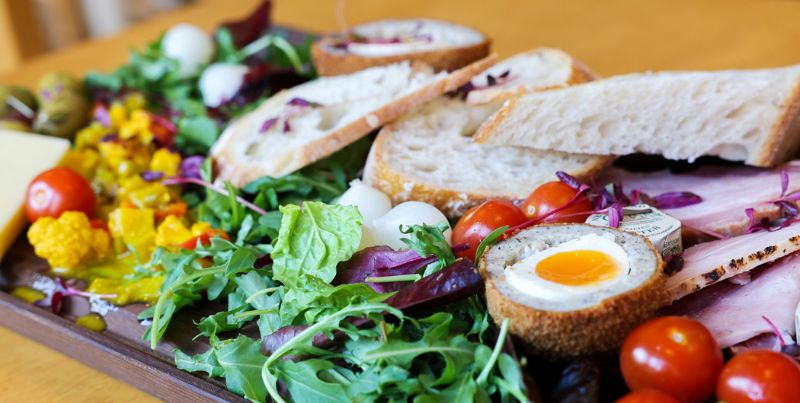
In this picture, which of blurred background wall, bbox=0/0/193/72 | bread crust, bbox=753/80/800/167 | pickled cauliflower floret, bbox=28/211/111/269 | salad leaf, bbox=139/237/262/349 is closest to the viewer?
salad leaf, bbox=139/237/262/349

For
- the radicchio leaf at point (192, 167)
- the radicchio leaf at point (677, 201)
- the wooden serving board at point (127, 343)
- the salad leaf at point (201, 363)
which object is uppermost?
the radicchio leaf at point (677, 201)

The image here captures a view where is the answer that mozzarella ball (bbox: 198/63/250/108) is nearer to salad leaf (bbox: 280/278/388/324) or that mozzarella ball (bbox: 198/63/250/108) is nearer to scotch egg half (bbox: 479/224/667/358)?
salad leaf (bbox: 280/278/388/324)

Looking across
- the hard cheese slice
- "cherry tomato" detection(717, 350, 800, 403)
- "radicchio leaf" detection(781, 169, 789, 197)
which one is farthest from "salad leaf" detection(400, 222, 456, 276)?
the hard cheese slice

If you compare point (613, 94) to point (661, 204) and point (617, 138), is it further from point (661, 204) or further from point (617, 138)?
point (661, 204)

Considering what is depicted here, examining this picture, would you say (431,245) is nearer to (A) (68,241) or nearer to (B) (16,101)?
(A) (68,241)

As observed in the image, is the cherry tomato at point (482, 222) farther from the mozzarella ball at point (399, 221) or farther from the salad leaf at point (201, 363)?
the salad leaf at point (201, 363)

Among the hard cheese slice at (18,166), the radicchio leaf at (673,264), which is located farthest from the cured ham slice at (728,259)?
the hard cheese slice at (18,166)

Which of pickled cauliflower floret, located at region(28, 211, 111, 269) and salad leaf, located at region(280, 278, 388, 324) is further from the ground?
salad leaf, located at region(280, 278, 388, 324)
